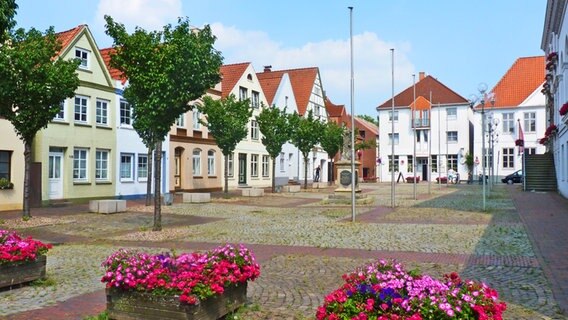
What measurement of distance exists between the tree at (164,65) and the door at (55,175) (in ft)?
42.2

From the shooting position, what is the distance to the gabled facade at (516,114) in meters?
58.7

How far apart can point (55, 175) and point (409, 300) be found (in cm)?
2456

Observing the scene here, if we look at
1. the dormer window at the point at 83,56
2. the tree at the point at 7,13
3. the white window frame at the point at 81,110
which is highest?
the dormer window at the point at 83,56

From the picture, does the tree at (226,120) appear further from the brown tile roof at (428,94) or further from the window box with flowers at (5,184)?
the brown tile roof at (428,94)

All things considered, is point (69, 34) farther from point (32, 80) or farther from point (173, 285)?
point (173, 285)

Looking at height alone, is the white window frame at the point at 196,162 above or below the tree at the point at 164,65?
below

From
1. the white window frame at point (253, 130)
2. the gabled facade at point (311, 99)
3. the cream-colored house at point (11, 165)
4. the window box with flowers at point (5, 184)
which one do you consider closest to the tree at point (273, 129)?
the white window frame at point (253, 130)

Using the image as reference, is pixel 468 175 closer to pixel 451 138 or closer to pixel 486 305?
pixel 451 138

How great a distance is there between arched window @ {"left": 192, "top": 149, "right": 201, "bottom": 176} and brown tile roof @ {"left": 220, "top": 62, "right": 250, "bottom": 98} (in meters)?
6.01

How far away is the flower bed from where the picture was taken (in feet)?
12.1

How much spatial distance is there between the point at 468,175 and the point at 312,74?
2199 centimetres

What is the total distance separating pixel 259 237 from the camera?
1373cm

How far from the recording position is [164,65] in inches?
537

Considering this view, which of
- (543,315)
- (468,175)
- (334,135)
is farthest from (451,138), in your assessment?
(543,315)
